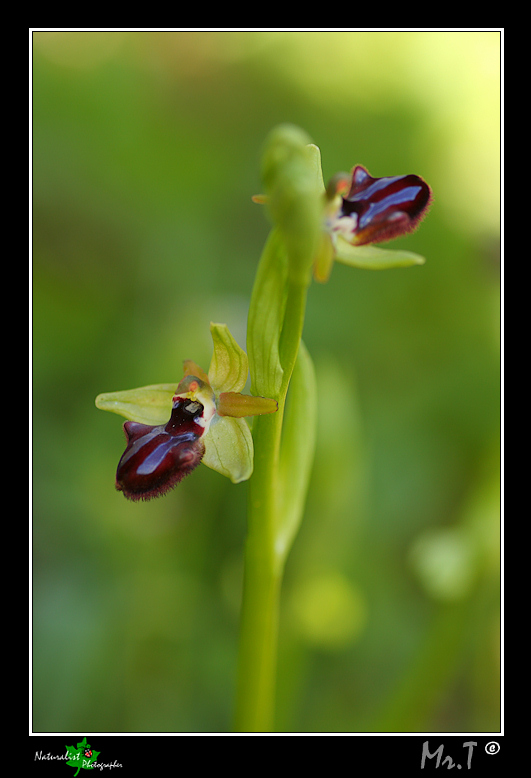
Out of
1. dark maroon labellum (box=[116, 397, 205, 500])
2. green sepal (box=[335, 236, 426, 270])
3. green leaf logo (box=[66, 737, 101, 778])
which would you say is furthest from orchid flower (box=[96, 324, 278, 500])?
green leaf logo (box=[66, 737, 101, 778])

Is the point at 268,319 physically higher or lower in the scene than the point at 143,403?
higher

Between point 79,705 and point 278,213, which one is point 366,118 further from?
point 79,705

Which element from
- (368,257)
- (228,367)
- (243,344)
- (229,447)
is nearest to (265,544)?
(229,447)

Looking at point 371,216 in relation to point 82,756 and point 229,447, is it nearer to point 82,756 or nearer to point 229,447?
point 229,447

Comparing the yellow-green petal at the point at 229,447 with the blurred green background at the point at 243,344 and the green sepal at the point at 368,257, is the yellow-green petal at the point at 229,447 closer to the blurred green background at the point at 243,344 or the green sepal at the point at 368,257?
the green sepal at the point at 368,257

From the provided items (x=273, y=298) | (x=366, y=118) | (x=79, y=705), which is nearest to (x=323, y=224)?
(x=273, y=298)

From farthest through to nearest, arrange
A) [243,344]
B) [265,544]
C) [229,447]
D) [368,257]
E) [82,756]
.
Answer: [243,344]
[82,756]
[265,544]
[229,447]
[368,257]
